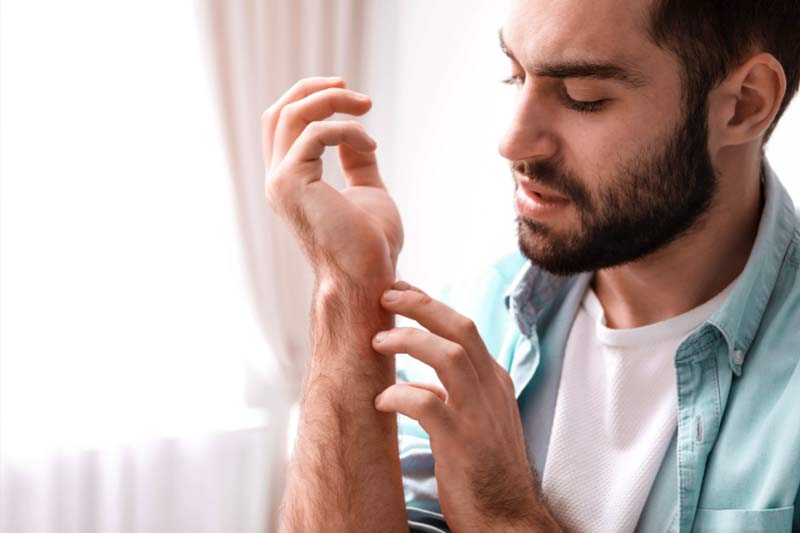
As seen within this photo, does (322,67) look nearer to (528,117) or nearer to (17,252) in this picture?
(17,252)

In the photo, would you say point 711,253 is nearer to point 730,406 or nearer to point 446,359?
point 730,406

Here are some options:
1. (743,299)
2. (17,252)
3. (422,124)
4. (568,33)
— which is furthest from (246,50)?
(743,299)

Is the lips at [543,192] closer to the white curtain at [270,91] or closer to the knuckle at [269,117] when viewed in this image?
the knuckle at [269,117]

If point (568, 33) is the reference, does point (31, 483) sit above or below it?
below

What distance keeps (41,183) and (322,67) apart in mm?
847

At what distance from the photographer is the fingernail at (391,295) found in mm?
1233

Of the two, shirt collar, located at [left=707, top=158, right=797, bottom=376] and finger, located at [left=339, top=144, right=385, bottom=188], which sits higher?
finger, located at [left=339, top=144, right=385, bottom=188]

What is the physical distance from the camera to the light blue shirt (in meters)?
1.16

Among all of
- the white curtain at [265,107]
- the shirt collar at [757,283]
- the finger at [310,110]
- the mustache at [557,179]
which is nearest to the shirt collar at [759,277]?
the shirt collar at [757,283]

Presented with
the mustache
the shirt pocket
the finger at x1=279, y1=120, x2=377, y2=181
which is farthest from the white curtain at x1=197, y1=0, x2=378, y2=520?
the shirt pocket

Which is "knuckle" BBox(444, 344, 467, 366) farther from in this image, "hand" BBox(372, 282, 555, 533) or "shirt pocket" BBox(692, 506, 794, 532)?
"shirt pocket" BBox(692, 506, 794, 532)

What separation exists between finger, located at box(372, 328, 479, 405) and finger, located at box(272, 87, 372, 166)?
0.34m

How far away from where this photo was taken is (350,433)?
129 cm

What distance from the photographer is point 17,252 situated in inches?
85.6
